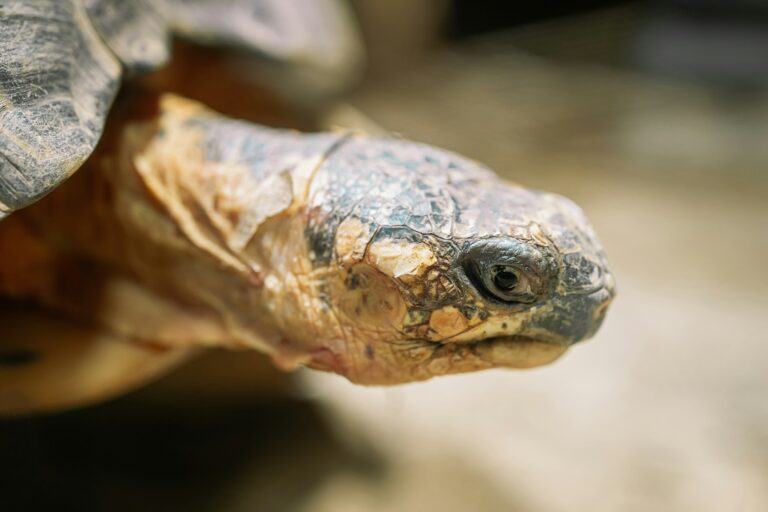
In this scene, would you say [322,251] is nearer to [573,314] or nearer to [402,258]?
[402,258]

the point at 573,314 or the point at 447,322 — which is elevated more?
the point at 573,314

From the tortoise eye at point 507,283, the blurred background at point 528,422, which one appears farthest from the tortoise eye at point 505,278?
the blurred background at point 528,422

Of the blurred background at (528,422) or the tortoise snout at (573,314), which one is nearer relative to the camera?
the tortoise snout at (573,314)

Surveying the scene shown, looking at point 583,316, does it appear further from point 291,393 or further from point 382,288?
point 291,393

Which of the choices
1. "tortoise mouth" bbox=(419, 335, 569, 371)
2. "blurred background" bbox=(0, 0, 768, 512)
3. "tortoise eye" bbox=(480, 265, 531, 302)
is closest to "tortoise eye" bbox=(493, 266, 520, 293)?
"tortoise eye" bbox=(480, 265, 531, 302)

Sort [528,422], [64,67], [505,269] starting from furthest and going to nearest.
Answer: [528,422] → [64,67] → [505,269]

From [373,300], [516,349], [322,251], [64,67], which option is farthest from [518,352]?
[64,67]

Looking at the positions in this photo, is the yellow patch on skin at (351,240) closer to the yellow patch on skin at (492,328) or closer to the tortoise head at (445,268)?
the tortoise head at (445,268)
